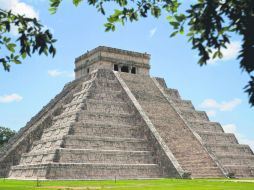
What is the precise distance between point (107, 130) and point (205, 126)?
431 inches

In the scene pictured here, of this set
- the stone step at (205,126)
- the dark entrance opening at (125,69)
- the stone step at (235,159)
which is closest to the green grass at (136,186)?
the stone step at (235,159)

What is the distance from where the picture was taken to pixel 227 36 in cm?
614

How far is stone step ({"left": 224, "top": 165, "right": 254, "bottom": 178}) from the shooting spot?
34116mm

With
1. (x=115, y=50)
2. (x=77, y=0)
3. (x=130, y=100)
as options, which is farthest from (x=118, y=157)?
(x=77, y=0)

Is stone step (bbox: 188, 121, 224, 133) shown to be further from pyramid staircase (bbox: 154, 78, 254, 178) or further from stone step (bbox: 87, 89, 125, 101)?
stone step (bbox: 87, 89, 125, 101)

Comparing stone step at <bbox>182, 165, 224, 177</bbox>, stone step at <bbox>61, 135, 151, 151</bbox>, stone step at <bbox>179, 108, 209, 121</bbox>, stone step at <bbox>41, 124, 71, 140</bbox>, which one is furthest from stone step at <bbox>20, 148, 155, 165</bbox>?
stone step at <bbox>179, 108, 209, 121</bbox>

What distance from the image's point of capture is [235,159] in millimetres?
36156

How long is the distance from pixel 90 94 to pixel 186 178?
12133 millimetres

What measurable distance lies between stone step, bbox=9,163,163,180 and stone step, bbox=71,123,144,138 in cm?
364

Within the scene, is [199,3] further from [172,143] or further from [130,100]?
[130,100]

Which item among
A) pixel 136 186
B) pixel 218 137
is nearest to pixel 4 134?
pixel 218 137

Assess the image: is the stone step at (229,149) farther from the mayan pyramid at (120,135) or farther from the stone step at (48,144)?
the stone step at (48,144)

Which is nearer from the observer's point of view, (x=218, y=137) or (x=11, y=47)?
(x=11, y=47)

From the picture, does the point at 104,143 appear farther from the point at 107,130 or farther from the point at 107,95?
the point at 107,95
